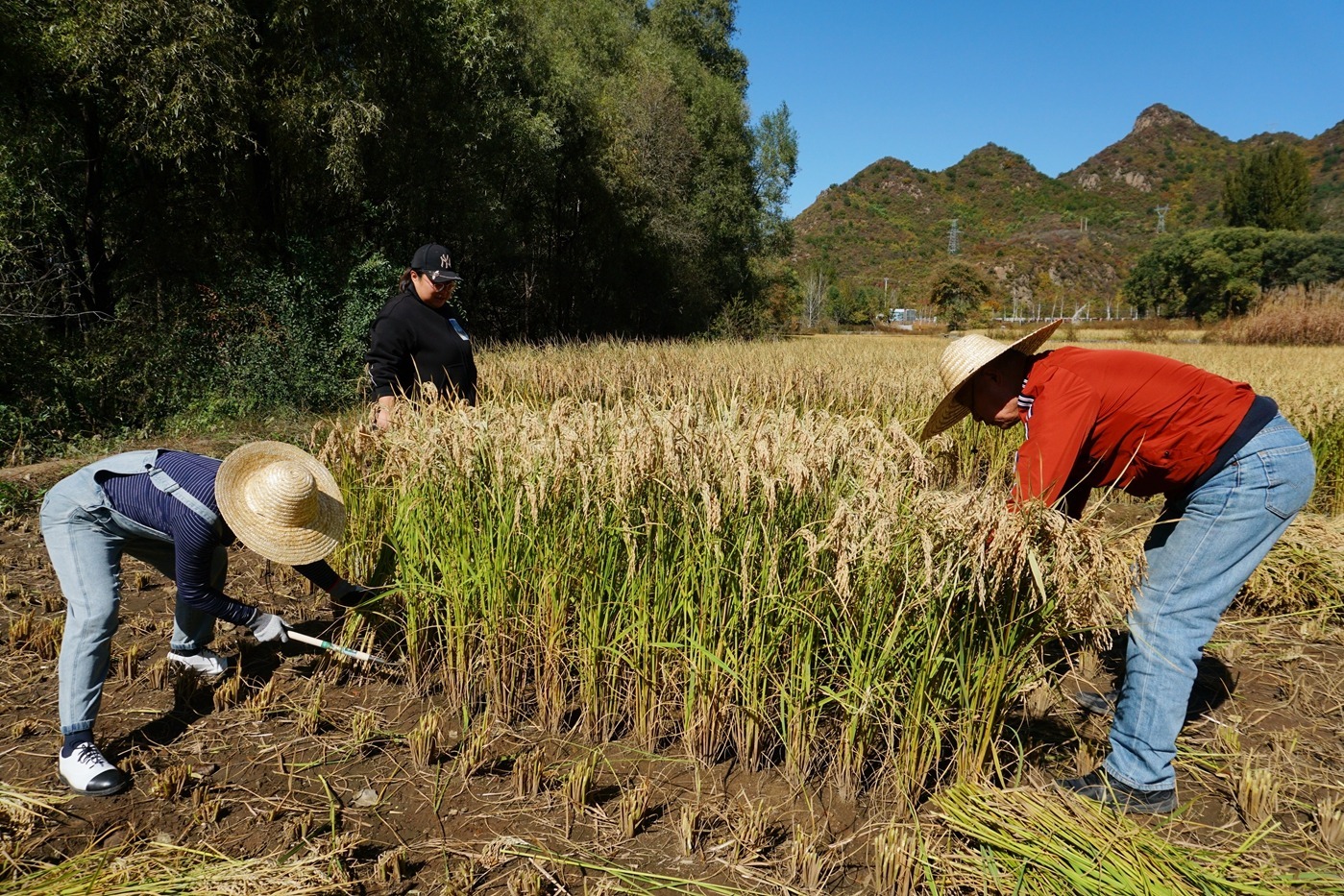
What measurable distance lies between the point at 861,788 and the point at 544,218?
21936 millimetres

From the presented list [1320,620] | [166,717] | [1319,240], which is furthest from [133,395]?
[1319,240]

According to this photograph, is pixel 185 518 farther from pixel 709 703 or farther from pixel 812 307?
pixel 812 307

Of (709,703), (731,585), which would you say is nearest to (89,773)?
(709,703)

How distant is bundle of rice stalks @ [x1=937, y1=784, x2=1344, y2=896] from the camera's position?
197 cm

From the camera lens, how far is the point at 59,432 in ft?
26.5

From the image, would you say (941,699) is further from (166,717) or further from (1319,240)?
(1319,240)

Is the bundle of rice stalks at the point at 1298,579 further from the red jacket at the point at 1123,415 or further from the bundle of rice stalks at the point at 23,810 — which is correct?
the bundle of rice stalks at the point at 23,810

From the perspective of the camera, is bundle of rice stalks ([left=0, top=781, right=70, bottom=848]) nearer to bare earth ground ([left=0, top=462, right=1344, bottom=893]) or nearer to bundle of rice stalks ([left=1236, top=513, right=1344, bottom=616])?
bare earth ground ([left=0, top=462, right=1344, bottom=893])

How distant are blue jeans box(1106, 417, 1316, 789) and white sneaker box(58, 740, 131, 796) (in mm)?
3334

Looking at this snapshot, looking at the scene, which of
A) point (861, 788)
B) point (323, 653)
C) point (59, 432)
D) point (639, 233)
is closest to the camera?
point (861, 788)

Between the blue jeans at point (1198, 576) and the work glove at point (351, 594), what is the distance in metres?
2.85

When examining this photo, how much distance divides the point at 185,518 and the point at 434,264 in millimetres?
1948

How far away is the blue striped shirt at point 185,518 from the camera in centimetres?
271

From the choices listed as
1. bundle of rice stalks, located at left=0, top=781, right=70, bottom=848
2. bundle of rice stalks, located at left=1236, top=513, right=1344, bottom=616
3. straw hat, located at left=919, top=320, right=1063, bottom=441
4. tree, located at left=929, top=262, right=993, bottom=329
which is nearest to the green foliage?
tree, located at left=929, top=262, right=993, bottom=329
